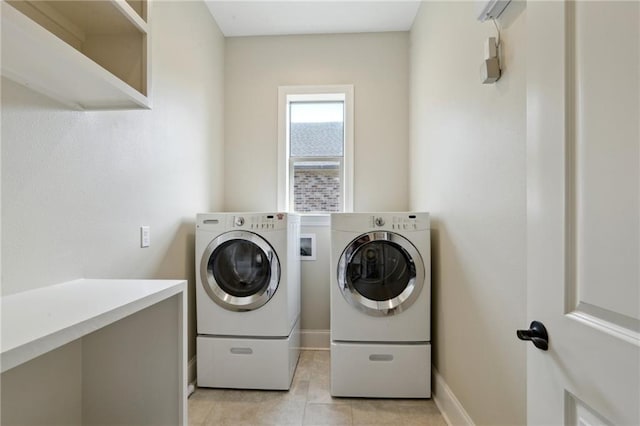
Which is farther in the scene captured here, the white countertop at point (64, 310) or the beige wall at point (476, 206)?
the beige wall at point (476, 206)

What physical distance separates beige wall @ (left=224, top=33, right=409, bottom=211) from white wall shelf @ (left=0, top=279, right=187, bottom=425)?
1.83m

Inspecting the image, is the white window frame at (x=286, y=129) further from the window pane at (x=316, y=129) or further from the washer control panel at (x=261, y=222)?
the washer control panel at (x=261, y=222)

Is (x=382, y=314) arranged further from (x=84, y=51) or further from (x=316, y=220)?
(x=84, y=51)

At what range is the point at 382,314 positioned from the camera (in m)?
1.97

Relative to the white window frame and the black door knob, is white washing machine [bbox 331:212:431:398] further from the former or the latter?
the black door knob

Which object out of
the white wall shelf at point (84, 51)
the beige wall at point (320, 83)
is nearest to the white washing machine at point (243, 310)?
the beige wall at point (320, 83)

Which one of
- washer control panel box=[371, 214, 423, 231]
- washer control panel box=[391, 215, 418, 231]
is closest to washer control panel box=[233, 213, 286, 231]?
washer control panel box=[371, 214, 423, 231]

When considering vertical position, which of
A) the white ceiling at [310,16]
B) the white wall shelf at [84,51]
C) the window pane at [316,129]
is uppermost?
the white ceiling at [310,16]

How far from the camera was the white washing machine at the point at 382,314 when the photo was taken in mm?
1959

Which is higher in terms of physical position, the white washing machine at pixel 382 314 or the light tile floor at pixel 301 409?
the white washing machine at pixel 382 314

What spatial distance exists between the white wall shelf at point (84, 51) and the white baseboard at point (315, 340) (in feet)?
7.33

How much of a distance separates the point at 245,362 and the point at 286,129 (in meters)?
1.98

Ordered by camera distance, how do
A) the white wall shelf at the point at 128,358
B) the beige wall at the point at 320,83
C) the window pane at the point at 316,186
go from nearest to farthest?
the white wall shelf at the point at 128,358
the beige wall at the point at 320,83
the window pane at the point at 316,186

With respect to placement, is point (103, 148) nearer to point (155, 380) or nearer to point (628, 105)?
point (155, 380)
